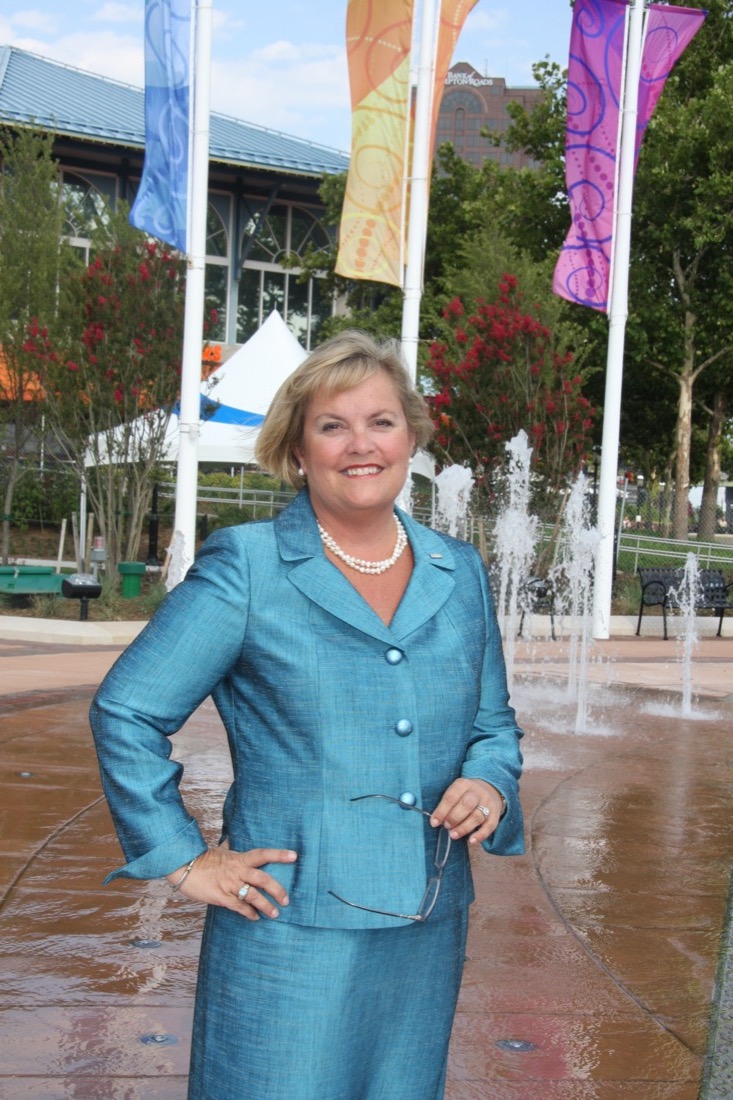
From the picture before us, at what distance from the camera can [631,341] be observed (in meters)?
30.9

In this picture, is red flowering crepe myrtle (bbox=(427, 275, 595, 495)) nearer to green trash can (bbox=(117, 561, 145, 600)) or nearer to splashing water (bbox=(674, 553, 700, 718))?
splashing water (bbox=(674, 553, 700, 718))

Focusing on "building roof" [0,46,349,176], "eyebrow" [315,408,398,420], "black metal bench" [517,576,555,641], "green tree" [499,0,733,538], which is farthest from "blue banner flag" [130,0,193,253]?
"building roof" [0,46,349,176]

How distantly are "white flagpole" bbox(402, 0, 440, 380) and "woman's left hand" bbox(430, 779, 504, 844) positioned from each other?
11613 mm

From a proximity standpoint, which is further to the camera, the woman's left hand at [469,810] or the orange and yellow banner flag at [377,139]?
the orange and yellow banner flag at [377,139]

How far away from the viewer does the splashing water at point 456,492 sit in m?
19.2

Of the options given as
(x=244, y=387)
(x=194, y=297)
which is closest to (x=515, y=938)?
(x=194, y=297)

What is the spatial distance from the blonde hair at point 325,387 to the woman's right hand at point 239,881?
2.11 feet

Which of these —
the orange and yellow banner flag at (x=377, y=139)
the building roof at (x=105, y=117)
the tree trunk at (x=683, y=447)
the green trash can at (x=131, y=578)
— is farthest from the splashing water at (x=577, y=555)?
the building roof at (x=105, y=117)

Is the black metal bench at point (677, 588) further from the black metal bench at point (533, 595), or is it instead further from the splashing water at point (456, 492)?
the splashing water at point (456, 492)

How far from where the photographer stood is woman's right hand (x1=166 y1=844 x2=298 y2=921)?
6.43ft

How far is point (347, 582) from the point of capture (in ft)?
6.97

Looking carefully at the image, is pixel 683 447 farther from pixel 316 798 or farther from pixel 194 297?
pixel 316 798

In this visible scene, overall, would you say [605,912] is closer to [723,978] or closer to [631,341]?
[723,978]

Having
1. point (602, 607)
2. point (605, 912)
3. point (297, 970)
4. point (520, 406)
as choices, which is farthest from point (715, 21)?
point (297, 970)
